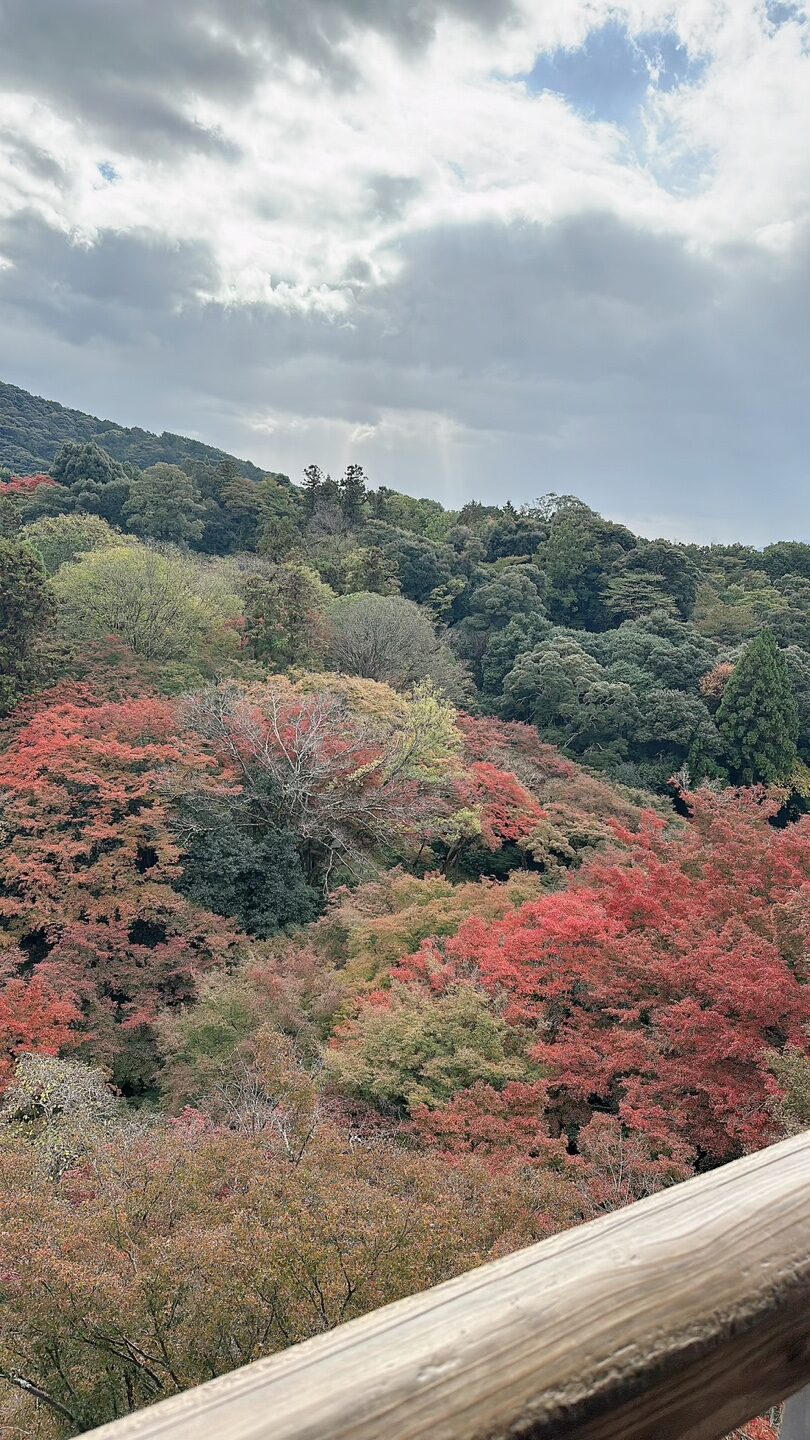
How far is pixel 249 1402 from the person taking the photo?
579mm

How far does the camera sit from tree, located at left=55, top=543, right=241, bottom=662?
18109 millimetres

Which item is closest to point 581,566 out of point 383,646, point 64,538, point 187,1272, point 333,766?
point 383,646

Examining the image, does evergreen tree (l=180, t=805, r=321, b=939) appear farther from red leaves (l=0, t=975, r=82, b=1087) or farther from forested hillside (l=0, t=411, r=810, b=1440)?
red leaves (l=0, t=975, r=82, b=1087)

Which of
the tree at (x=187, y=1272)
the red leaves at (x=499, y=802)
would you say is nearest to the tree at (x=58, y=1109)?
the tree at (x=187, y=1272)

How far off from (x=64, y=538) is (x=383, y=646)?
1143 cm

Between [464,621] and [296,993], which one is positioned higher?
[464,621]

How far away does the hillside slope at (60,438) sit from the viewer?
181 feet

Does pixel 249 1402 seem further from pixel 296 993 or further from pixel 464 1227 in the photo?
pixel 296 993

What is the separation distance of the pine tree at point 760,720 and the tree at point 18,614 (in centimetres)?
1748

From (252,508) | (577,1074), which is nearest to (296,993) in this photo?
(577,1074)

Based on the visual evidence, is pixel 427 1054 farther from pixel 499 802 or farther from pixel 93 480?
pixel 93 480

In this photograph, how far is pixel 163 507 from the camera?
109ft

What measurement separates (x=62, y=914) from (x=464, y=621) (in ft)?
69.9

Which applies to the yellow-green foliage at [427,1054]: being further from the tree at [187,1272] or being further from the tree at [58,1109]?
the tree at [187,1272]
